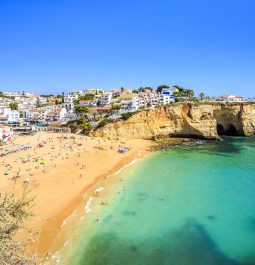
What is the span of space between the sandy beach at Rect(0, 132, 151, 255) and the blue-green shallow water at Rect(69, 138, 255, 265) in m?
3.28

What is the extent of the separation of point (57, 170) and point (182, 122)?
113ft

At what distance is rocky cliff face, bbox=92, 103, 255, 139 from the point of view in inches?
Result: 2367

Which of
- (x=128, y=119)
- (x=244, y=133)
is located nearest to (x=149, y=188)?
(x=128, y=119)

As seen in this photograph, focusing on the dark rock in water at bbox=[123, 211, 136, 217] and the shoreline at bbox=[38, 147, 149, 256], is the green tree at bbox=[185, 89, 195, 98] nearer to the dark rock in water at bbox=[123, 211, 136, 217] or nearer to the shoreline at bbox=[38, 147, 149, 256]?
the shoreline at bbox=[38, 147, 149, 256]

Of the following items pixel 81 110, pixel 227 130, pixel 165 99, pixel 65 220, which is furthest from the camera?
pixel 165 99

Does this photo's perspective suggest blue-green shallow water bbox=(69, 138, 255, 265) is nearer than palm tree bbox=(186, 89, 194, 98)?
Yes

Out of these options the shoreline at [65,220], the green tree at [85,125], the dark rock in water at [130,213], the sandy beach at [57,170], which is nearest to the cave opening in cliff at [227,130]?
the sandy beach at [57,170]

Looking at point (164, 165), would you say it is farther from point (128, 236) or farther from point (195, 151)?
point (128, 236)

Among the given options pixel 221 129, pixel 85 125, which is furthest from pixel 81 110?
pixel 221 129

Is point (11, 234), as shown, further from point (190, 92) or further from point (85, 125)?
point (190, 92)

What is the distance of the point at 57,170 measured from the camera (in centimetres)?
3572

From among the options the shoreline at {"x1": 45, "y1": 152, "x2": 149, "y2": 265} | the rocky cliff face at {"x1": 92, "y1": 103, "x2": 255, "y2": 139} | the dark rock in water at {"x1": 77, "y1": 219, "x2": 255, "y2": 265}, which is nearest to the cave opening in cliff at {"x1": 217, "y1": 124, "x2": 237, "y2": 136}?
the rocky cliff face at {"x1": 92, "y1": 103, "x2": 255, "y2": 139}

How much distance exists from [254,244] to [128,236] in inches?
342

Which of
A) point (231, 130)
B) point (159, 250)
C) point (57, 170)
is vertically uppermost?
point (231, 130)
